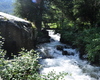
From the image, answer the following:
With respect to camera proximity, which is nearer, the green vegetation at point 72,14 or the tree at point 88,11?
the green vegetation at point 72,14

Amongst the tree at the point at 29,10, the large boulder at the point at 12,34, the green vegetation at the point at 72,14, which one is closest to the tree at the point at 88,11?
the green vegetation at the point at 72,14

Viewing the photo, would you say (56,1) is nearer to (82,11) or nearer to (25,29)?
(82,11)

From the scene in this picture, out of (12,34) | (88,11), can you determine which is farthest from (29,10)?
(12,34)

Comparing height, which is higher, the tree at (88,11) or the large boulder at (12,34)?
the tree at (88,11)

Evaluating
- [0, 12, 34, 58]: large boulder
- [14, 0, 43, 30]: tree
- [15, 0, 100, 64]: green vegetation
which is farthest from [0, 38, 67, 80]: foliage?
[14, 0, 43, 30]: tree

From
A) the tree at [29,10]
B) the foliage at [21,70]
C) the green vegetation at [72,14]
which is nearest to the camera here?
the foliage at [21,70]

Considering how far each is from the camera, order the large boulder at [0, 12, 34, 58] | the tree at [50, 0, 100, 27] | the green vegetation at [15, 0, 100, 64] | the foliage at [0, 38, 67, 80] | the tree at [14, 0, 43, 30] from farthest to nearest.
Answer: the tree at [14, 0, 43, 30], the tree at [50, 0, 100, 27], the green vegetation at [15, 0, 100, 64], the large boulder at [0, 12, 34, 58], the foliage at [0, 38, 67, 80]

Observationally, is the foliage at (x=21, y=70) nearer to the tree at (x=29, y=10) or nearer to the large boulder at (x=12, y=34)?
the large boulder at (x=12, y=34)

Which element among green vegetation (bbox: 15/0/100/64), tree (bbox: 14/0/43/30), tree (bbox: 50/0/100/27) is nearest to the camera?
green vegetation (bbox: 15/0/100/64)

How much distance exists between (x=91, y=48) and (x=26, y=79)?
5.17 meters

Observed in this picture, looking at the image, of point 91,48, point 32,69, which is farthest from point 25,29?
point 32,69

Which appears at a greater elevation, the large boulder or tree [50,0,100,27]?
tree [50,0,100,27]

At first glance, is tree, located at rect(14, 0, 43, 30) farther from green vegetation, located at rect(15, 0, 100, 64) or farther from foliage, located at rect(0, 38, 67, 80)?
foliage, located at rect(0, 38, 67, 80)

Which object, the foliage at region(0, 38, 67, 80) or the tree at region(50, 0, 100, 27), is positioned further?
the tree at region(50, 0, 100, 27)
